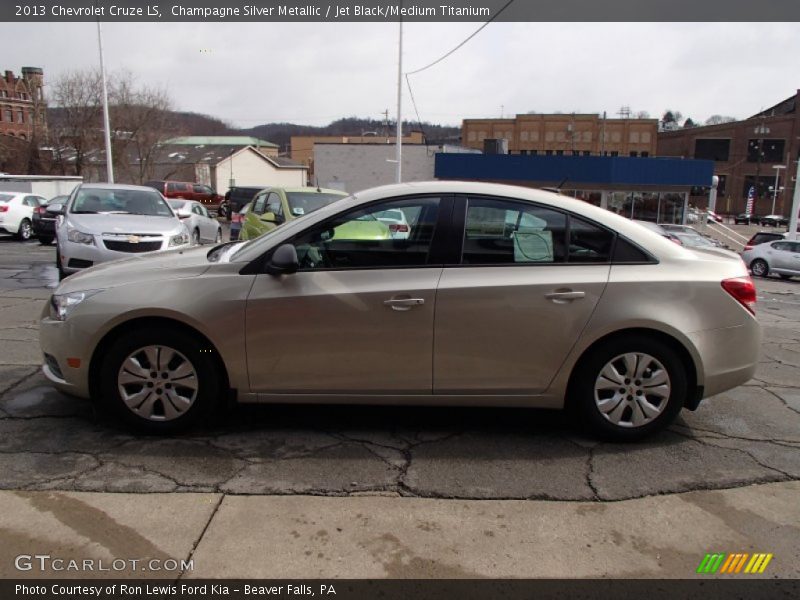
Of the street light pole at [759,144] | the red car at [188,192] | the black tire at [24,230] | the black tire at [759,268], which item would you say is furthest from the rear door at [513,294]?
the street light pole at [759,144]

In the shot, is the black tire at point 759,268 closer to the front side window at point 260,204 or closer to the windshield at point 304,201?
the windshield at point 304,201

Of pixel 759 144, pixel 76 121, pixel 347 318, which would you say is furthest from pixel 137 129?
pixel 759 144

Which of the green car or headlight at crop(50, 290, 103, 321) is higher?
the green car

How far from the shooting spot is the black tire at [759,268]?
76.1ft

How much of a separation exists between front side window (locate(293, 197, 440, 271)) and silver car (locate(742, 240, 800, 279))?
23138 mm

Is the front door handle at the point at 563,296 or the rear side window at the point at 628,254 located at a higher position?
the rear side window at the point at 628,254

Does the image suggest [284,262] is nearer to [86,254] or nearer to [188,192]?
[86,254]

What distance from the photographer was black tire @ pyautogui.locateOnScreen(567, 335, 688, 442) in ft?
12.5

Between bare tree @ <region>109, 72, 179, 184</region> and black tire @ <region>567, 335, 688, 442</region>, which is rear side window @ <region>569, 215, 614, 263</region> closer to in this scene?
black tire @ <region>567, 335, 688, 442</region>

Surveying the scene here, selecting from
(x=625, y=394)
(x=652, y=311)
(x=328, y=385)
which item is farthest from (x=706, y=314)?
(x=328, y=385)
